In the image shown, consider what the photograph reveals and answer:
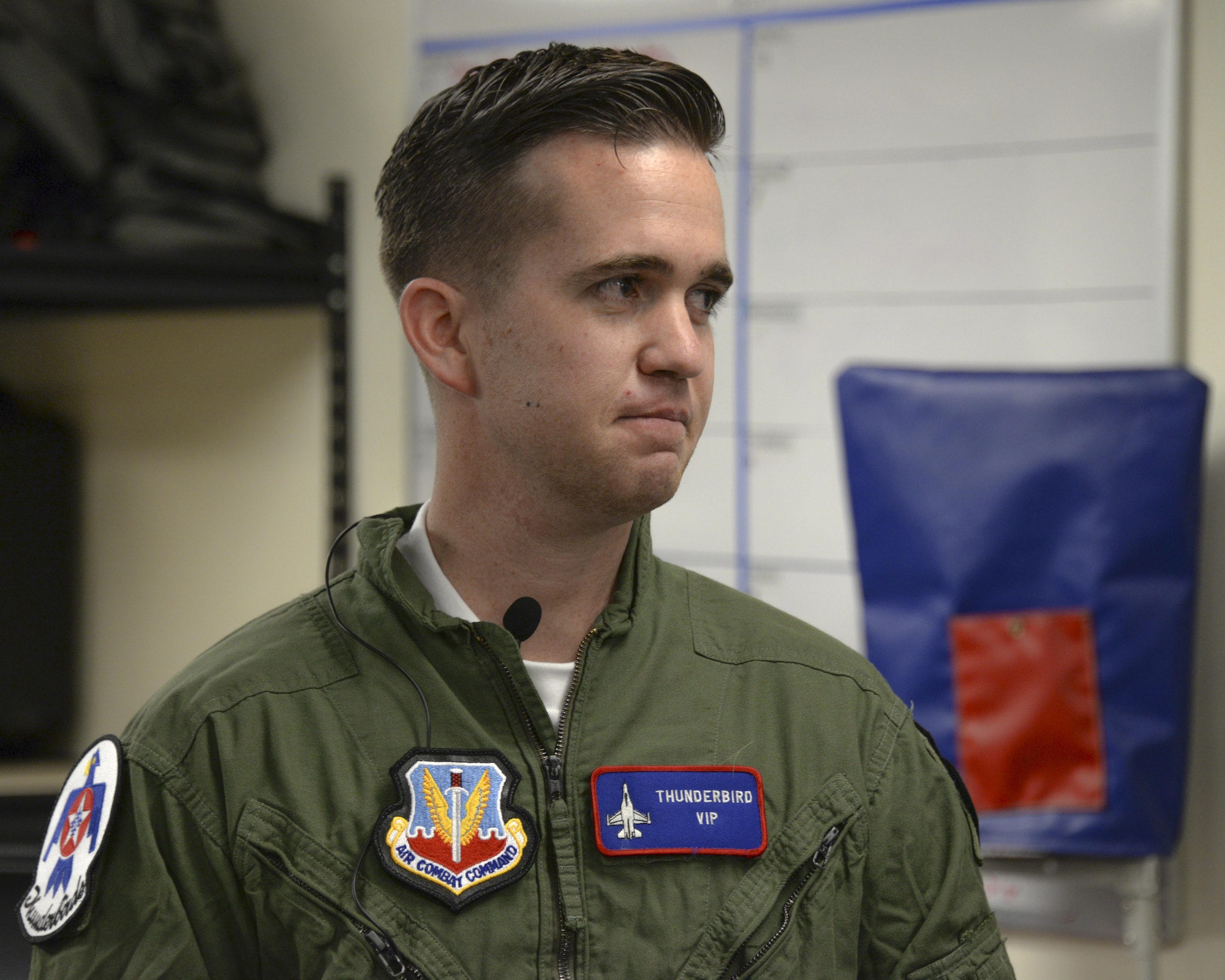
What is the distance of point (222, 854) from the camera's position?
0.76m

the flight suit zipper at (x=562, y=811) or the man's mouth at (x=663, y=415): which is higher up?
the man's mouth at (x=663, y=415)

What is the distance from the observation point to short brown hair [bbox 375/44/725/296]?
2.63 feet

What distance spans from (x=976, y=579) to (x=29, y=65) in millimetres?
1402

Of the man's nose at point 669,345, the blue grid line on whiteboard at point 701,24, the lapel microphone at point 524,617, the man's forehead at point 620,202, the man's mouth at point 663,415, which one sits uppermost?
the blue grid line on whiteboard at point 701,24

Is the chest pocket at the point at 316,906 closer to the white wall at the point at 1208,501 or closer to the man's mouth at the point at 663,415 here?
the man's mouth at the point at 663,415

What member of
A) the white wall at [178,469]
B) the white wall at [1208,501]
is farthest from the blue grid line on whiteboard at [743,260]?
the white wall at [178,469]

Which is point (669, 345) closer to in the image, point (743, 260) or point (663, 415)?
point (663, 415)

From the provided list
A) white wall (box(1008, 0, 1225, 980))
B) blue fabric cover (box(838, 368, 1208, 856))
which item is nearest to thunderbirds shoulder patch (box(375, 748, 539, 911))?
blue fabric cover (box(838, 368, 1208, 856))

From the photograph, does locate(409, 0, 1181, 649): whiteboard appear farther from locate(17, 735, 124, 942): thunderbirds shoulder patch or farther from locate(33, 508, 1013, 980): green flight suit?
locate(17, 735, 124, 942): thunderbirds shoulder patch

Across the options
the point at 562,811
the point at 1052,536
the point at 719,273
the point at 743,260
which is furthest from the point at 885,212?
the point at 562,811

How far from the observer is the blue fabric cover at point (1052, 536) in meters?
1.34

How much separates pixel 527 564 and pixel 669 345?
184 mm

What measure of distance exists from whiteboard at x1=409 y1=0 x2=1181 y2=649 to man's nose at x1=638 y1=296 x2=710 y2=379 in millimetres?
886

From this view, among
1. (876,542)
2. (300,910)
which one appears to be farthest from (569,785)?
(876,542)
